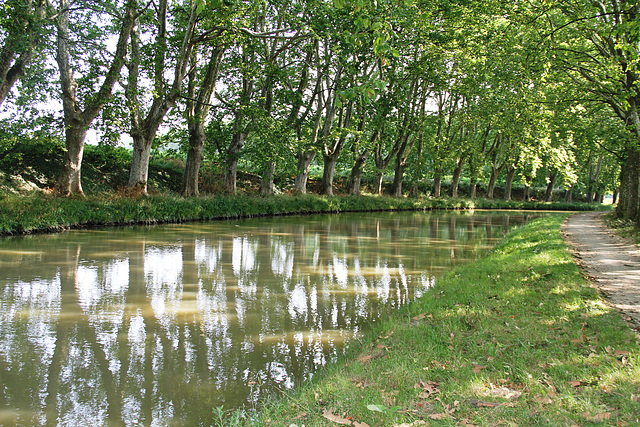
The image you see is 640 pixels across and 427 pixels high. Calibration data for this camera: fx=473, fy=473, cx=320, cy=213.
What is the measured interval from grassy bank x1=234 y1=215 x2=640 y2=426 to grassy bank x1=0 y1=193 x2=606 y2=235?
44.4 feet

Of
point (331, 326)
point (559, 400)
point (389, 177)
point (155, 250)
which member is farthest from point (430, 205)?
point (559, 400)

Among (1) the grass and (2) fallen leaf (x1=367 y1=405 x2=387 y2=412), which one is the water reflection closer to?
(2) fallen leaf (x1=367 y1=405 x2=387 y2=412)

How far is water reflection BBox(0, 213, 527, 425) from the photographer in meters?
4.45

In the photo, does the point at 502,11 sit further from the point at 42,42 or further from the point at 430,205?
the point at 430,205

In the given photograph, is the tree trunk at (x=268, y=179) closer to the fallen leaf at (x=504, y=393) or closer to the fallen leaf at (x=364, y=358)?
the fallen leaf at (x=364, y=358)

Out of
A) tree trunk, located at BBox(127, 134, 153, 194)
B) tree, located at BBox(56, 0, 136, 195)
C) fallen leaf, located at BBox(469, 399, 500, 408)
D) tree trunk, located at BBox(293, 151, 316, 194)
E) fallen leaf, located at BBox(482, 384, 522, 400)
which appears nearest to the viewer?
fallen leaf, located at BBox(469, 399, 500, 408)

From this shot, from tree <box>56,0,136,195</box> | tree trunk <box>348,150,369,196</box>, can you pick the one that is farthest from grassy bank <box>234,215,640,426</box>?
tree trunk <box>348,150,369,196</box>

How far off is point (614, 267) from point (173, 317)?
8.15 metres

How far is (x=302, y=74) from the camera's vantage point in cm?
2858

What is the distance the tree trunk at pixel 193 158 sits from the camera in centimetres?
2239

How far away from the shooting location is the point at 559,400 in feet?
12.0

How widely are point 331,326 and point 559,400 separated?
11.4 feet

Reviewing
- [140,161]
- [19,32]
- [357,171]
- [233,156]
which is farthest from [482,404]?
[357,171]

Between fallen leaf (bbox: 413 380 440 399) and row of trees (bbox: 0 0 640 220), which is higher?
row of trees (bbox: 0 0 640 220)
